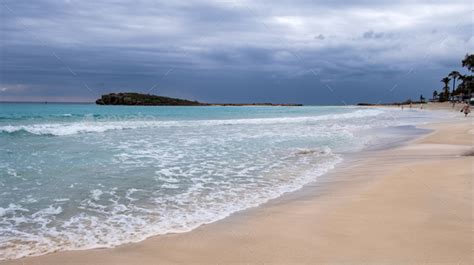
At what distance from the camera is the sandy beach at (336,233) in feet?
13.2

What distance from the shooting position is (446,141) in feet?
50.0

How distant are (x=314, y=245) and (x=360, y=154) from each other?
894 cm

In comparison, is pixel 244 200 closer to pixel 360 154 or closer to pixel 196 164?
pixel 196 164

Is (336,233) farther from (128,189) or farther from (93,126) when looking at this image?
(93,126)

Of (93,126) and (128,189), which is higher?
(93,126)

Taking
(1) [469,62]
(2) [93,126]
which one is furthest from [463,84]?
(2) [93,126]

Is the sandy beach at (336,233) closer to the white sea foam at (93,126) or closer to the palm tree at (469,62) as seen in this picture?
the white sea foam at (93,126)

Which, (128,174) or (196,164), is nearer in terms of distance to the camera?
(128,174)

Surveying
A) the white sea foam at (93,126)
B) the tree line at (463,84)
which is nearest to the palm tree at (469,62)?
the tree line at (463,84)

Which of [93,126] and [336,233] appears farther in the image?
[93,126]

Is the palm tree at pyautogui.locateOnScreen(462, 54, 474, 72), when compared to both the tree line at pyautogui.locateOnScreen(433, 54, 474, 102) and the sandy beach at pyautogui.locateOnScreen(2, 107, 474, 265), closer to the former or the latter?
the tree line at pyautogui.locateOnScreen(433, 54, 474, 102)

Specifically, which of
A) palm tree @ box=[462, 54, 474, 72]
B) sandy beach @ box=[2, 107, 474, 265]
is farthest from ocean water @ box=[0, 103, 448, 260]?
palm tree @ box=[462, 54, 474, 72]

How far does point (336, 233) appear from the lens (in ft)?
15.5

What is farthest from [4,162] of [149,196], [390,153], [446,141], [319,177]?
[446,141]
